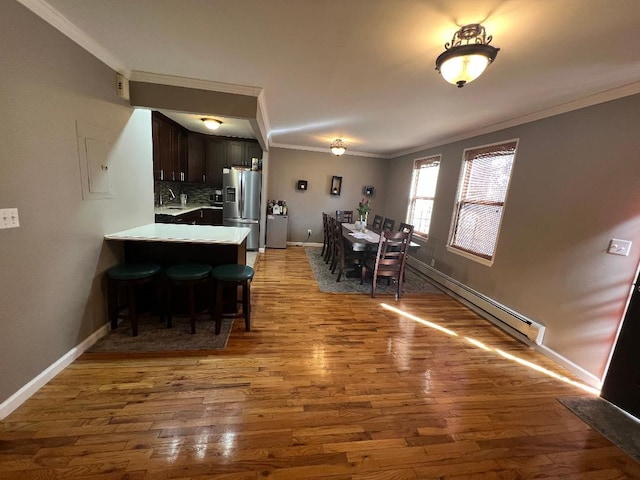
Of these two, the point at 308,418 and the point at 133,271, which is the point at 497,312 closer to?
the point at 308,418

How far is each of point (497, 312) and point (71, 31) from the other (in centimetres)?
469

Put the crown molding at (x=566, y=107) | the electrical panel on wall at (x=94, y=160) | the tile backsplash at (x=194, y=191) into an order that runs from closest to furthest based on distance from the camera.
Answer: the electrical panel on wall at (x=94, y=160)
the crown molding at (x=566, y=107)
the tile backsplash at (x=194, y=191)

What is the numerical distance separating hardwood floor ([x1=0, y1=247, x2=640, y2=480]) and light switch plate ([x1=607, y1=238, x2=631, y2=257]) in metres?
1.17

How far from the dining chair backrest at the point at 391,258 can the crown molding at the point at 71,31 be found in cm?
331

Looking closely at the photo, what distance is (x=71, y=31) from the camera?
1737 millimetres

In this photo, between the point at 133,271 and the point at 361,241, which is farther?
the point at 361,241

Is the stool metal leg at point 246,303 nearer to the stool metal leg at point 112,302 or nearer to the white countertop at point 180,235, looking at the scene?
the white countertop at point 180,235

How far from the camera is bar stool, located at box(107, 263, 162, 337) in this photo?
2.21 metres

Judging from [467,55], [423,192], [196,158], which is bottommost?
[423,192]

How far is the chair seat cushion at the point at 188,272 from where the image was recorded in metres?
2.29

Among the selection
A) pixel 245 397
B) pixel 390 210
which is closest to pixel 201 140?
pixel 390 210

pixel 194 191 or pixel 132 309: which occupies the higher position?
pixel 194 191

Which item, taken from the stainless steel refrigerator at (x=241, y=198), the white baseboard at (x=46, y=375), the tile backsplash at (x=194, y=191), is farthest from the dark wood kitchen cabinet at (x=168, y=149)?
the white baseboard at (x=46, y=375)

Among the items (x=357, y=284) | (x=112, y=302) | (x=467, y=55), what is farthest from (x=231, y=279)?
(x=467, y=55)
